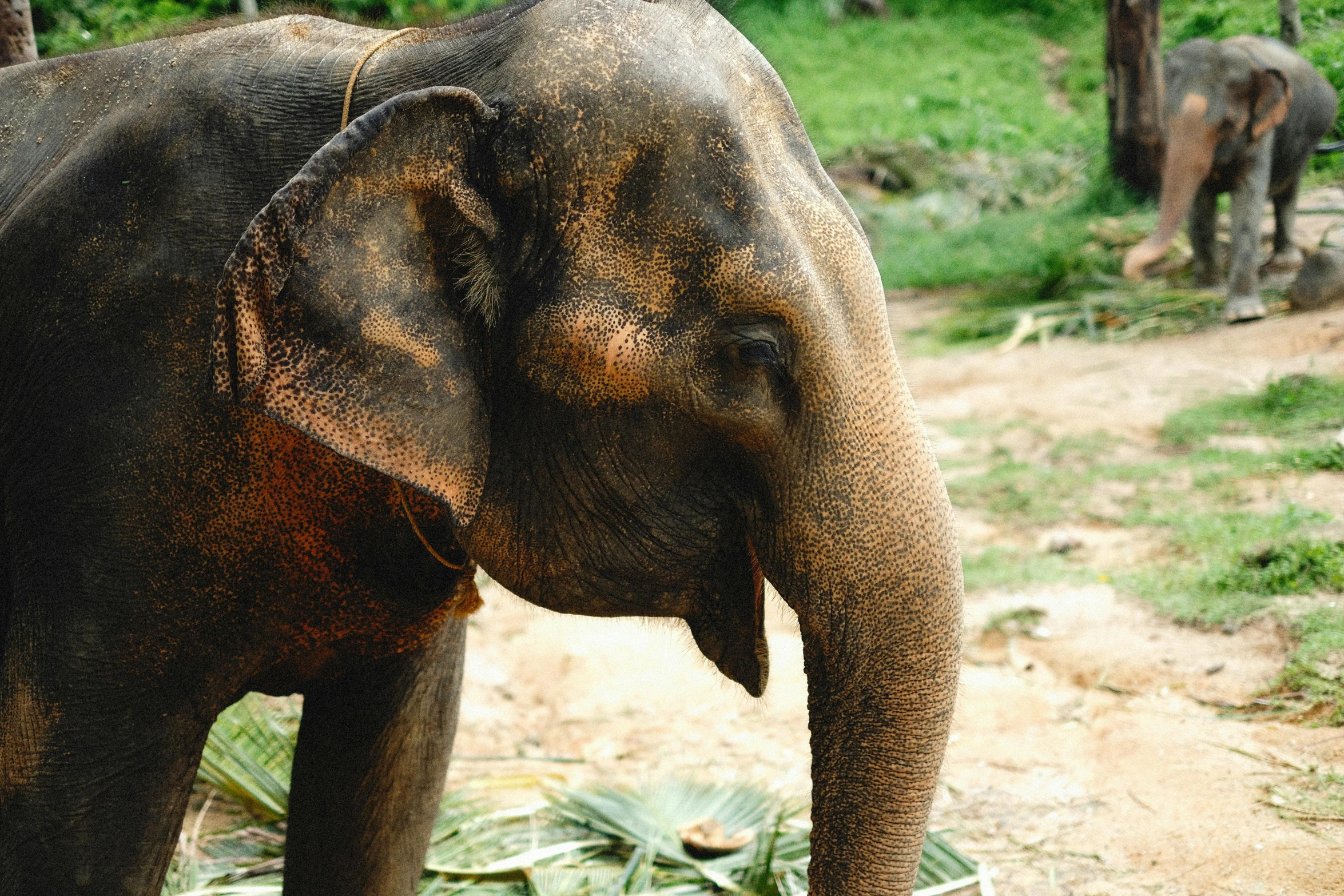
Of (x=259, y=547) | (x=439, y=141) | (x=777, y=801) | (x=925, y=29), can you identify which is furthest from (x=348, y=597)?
(x=925, y=29)

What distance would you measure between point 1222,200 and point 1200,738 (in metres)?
8.99

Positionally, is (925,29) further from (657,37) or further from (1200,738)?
(657,37)

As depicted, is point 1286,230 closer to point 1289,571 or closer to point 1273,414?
point 1273,414

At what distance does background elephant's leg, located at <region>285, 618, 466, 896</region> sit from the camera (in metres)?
2.21

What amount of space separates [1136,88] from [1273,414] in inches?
214

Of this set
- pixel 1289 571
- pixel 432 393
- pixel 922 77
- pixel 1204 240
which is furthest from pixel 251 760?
pixel 922 77

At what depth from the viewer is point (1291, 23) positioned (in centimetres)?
952

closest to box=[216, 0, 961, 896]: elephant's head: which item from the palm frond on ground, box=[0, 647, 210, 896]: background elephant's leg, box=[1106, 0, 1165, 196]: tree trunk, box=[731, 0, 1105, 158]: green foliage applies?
box=[0, 647, 210, 896]: background elephant's leg

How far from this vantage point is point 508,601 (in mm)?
4980

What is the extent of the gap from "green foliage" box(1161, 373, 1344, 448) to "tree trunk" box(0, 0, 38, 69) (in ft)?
15.5

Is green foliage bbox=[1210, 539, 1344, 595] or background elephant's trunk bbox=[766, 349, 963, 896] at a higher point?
background elephant's trunk bbox=[766, 349, 963, 896]

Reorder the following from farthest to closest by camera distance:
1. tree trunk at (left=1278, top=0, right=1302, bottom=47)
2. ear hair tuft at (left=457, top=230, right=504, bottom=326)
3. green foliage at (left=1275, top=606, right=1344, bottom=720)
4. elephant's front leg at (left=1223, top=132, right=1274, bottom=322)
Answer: tree trunk at (left=1278, top=0, right=1302, bottom=47)
elephant's front leg at (left=1223, top=132, right=1274, bottom=322)
green foliage at (left=1275, top=606, right=1344, bottom=720)
ear hair tuft at (left=457, top=230, right=504, bottom=326)

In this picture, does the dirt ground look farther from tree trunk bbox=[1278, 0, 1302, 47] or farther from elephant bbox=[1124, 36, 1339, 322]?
tree trunk bbox=[1278, 0, 1302, 47]

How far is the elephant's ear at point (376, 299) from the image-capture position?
1.42 meters
